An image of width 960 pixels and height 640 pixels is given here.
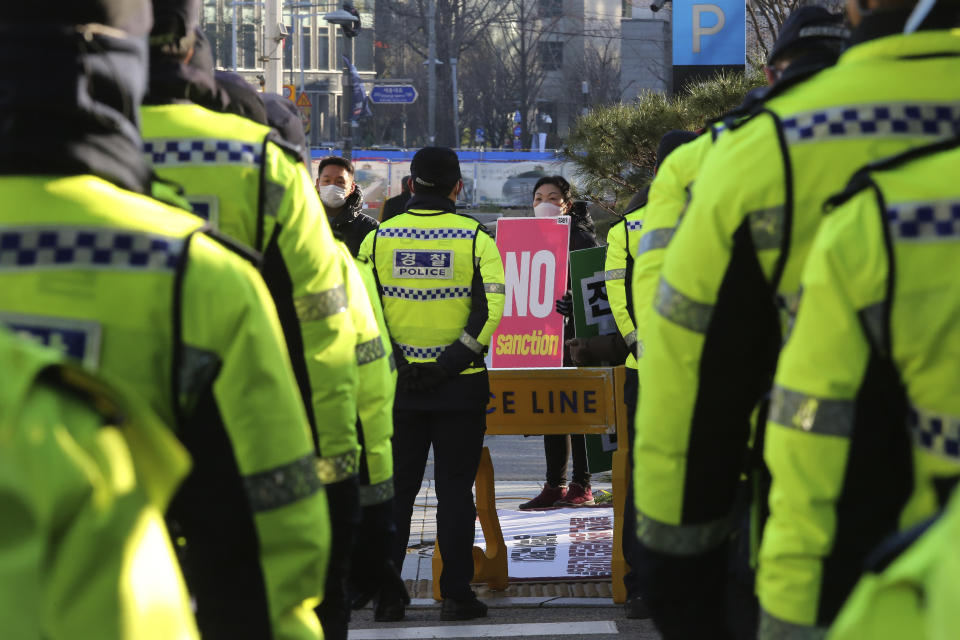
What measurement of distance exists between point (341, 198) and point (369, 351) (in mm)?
3924

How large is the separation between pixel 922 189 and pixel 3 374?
136 cm

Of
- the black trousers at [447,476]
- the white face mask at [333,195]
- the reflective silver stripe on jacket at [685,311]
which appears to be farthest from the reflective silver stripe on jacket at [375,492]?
the white face mask at [333,195]

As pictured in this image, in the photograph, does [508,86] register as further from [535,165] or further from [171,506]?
[171,506]

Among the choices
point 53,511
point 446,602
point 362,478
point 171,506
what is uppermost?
point 53,511

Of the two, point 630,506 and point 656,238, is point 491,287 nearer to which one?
point 630,506

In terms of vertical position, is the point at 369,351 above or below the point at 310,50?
below

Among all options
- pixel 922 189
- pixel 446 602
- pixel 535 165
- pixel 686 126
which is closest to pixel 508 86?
pixel 535 165

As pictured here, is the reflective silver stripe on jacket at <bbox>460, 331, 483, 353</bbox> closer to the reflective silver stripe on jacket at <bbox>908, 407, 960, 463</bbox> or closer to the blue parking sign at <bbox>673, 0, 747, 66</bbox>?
the reflective silver stripe on jacket at <bbox>908, 407, 960, 463</bbox>

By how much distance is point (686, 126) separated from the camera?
1109 centimetres

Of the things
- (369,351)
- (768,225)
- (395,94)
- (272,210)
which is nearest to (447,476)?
(369,351)

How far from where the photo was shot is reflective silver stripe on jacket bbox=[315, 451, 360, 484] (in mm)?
3328

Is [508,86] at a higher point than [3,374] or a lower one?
higher

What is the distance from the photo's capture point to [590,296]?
7.23m

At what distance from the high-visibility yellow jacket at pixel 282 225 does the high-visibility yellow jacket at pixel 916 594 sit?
209 centimetres
